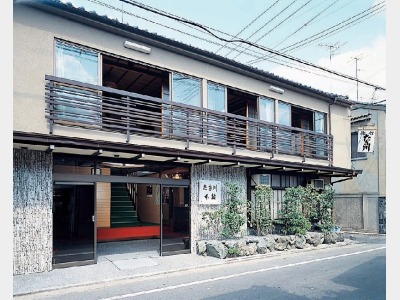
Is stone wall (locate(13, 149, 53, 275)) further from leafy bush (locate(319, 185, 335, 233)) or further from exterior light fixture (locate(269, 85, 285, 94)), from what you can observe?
leafy bush (locate(319, 185, 335, 233))

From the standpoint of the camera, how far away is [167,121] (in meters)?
10.7

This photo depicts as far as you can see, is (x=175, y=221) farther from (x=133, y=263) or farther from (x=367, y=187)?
(x=367, y=187)

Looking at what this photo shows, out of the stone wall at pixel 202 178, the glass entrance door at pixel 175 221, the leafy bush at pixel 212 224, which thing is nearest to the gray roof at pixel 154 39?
the stone wall at pixel 202 178

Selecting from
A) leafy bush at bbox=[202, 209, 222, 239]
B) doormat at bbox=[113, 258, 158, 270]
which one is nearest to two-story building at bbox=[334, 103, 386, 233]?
leafy bush at bbox=[202, 209, 222, 239]

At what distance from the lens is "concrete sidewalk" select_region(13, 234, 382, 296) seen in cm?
739

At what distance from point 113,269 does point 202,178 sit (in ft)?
15.0

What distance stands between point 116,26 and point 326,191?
37.8ft

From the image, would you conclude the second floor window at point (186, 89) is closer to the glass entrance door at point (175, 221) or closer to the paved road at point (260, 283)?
the glass entrance door at point (175, 221)

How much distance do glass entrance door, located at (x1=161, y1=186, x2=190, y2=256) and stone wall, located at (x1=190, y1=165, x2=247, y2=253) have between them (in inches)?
10.1

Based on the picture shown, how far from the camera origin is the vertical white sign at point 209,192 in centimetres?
1170

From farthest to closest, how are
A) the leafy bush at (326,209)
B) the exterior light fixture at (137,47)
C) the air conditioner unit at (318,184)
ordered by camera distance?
the air conditioner unit at (318,184)
the leafy bush at (326,209)
the exterior light fixture at (137,47)

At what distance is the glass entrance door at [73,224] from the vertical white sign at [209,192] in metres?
3.92

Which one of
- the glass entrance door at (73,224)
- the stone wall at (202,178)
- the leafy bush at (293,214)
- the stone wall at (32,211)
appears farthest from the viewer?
the leafy bush at (293,214)

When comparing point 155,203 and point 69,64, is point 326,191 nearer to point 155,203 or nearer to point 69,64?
point 155,203
